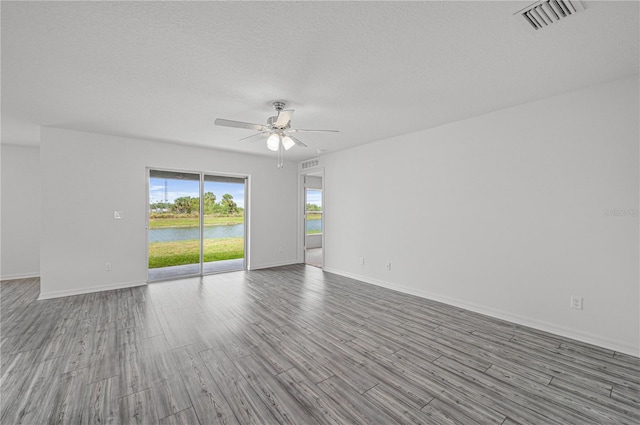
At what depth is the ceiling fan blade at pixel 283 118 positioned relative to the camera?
2.78 meters

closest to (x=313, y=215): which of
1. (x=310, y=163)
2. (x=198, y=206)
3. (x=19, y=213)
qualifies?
(x=310, y=163)

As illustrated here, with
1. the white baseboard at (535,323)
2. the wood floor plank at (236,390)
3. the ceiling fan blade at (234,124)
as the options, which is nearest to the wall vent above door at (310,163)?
the ceiling fan blade at (234,124)

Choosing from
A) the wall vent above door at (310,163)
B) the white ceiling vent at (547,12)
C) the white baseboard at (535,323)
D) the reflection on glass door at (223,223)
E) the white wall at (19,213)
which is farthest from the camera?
the wall vent above door at (310,163)

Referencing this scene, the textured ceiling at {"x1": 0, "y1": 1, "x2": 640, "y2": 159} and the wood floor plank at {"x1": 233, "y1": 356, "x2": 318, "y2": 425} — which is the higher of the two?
the textured ceiling at {"x1": 0, "y1": 1, "x2": 640, "y2": 159}

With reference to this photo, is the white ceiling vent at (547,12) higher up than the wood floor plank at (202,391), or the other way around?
the white ceiling vent at (547,12)

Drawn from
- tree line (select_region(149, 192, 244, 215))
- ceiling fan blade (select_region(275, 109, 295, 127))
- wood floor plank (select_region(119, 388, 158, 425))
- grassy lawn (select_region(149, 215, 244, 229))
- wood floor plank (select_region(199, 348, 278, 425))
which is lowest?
wood floor plank (select_region(199, 348, 278, 425))

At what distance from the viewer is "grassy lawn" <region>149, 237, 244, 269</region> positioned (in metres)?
5.36

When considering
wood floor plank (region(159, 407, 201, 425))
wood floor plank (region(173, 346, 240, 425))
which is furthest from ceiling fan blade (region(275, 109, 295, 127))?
wood floor plank (region(159, 407, 201, 425))

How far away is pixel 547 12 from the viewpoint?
175 centimetres

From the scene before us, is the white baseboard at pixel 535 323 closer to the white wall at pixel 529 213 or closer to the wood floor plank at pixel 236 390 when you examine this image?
the white wall at pixel 529 213

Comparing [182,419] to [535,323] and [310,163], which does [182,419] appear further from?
[310,163]

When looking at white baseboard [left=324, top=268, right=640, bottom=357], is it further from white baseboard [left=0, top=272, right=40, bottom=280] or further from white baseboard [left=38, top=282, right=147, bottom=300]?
white baseboard [left=0, top=272, right=40, bottom=280]

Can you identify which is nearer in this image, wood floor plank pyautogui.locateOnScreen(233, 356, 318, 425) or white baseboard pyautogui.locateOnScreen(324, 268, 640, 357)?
wood floor plank pyautogui.locateOnScreen(233, 356, 318, 425)

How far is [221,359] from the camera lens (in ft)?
8.02
